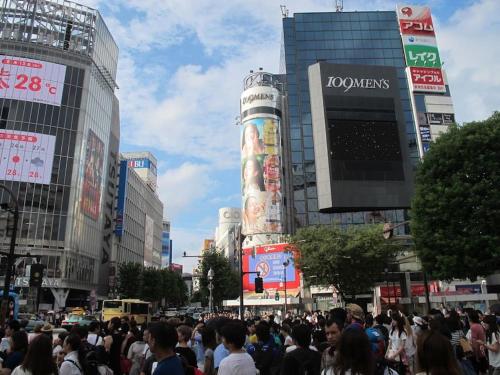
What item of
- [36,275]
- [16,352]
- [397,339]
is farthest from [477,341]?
[36,275]

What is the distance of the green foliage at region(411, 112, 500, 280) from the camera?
23766mm

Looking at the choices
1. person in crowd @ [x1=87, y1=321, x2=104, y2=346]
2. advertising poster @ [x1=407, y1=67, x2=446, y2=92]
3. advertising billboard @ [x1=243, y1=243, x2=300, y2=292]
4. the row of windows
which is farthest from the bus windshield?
the row of windows

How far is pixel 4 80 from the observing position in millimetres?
57281

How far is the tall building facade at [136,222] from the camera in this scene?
81000mm

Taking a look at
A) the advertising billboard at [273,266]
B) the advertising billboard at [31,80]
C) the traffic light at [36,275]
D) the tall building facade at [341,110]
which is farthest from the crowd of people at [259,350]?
the advertising billboard at [31,80]

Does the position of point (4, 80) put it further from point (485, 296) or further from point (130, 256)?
point (485, 296)

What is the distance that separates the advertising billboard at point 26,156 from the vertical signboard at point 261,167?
27.2m

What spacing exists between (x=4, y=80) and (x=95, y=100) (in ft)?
42.8

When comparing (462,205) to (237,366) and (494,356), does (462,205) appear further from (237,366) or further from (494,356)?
(237,366)

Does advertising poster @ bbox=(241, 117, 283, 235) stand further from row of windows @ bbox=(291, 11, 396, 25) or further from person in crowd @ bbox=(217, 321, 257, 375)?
person in crowd @ bbox=(217, 321, 257, 375)

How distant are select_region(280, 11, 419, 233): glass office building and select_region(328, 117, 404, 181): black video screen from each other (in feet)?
50.4

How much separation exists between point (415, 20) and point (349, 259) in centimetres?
3823

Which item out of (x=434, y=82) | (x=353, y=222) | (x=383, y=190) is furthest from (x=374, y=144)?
(x=353, y=222)

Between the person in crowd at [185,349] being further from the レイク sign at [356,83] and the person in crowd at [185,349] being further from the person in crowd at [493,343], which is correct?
the レイク sign at [356,83]
